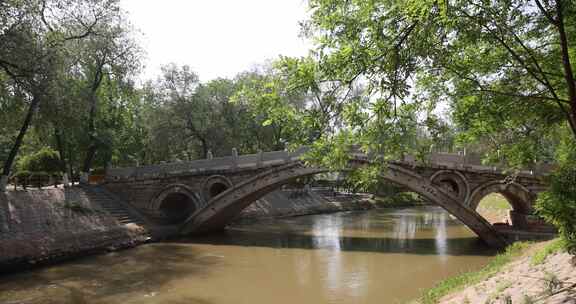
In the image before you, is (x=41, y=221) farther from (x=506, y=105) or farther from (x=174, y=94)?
(x=506, y=105)

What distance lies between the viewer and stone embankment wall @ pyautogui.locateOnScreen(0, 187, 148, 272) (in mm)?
15174

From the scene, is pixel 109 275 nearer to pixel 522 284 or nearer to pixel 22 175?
pixel 22 175

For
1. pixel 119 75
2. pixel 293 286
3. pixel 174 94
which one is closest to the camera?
pixel 293 286

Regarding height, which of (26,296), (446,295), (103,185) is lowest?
(26,296)

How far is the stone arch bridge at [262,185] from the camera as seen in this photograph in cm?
1795

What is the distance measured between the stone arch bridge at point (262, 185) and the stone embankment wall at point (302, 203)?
611 cm

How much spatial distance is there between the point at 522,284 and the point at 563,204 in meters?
1.76

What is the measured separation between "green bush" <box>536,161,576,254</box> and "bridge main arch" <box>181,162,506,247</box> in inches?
410

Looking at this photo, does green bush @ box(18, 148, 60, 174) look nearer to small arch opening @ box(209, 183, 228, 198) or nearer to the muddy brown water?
small arch opening @ box(209, 183, 228, 198)

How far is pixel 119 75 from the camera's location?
23.8m

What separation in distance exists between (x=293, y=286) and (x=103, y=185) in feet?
51.5

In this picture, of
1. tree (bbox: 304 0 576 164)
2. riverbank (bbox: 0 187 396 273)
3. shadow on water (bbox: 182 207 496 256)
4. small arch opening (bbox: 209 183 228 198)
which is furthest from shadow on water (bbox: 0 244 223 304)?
tree (bbox: 304 0 576 164)

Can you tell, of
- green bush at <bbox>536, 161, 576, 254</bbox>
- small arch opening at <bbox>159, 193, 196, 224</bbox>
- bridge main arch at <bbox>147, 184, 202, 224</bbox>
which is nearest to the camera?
green bush at <bbox>536, 161, 576, 254</bbox>

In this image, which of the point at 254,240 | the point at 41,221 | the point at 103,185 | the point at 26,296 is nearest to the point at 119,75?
the point at 103,185
